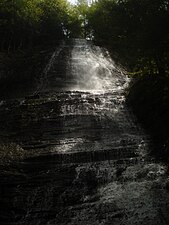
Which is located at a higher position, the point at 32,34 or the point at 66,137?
the point at 32,34

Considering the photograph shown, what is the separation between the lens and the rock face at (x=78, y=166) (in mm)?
10523

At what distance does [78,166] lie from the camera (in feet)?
41.8

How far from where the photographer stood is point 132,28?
43.6ft

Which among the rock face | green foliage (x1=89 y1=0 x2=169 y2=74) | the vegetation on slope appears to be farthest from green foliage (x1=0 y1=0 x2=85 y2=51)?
green foliage (x1=89 y1=0 x2=169 y2=74)

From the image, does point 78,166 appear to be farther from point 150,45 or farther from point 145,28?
point 145,28

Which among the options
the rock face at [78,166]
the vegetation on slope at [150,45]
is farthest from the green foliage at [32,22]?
the vegetation on slope at [150,45]

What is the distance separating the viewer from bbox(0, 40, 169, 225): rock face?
34.5 ft

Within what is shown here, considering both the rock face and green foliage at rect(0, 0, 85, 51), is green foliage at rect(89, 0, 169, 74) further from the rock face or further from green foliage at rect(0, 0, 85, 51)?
green foliage at rect(0, 0, 85, 51)

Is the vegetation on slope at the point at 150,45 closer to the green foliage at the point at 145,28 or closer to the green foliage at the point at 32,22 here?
the green foliage at the point at 145,28

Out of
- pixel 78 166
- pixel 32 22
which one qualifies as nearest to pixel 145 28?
pixel 78 166

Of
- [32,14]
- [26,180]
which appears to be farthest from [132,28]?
[32,14]

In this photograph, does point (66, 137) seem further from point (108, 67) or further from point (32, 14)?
point (32, 14)

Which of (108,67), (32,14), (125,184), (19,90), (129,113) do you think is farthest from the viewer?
(32,14)

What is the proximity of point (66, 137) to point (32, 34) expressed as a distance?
61.9 ft
